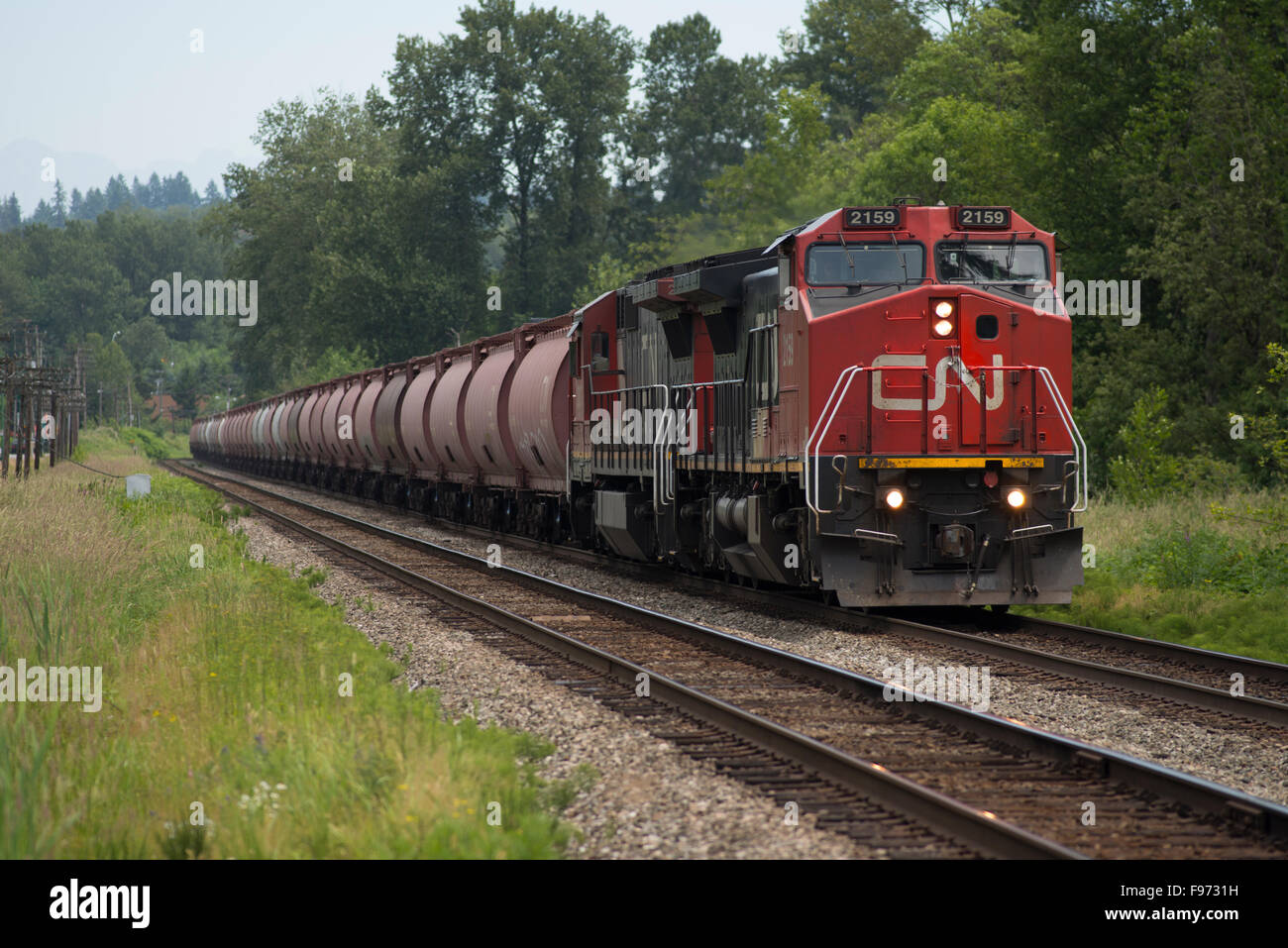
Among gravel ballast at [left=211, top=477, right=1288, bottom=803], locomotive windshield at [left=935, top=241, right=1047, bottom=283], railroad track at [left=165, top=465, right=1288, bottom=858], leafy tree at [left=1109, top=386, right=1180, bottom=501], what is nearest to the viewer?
railroad track at [left=165, top=465, right=1288, bottom=858]

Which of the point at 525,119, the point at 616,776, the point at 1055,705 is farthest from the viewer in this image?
the point at 525,119

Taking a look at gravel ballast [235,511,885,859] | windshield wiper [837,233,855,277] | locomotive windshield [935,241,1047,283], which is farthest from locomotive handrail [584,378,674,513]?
gravel ballast [235,511,885,859]

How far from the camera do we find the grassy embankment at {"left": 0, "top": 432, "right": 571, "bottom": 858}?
5.78 meters

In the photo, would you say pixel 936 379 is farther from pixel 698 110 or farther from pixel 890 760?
pixel 698 110

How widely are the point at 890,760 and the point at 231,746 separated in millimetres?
3762

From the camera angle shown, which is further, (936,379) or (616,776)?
(936,379)

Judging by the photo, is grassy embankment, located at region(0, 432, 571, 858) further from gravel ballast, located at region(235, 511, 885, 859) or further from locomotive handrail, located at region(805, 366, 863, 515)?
locomotive handrail, located at region(805, 366, 863, 515)

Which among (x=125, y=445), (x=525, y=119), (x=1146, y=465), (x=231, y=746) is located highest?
(x=525, y=119)

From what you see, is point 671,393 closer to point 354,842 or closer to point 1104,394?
point 354,842

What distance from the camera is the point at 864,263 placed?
13.5 meters

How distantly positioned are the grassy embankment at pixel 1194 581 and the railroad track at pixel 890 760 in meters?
4.63

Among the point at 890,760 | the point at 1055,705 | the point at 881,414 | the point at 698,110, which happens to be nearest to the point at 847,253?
the point at 881,414

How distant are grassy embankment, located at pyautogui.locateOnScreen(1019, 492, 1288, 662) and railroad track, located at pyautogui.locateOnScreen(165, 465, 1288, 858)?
15.2 feet
